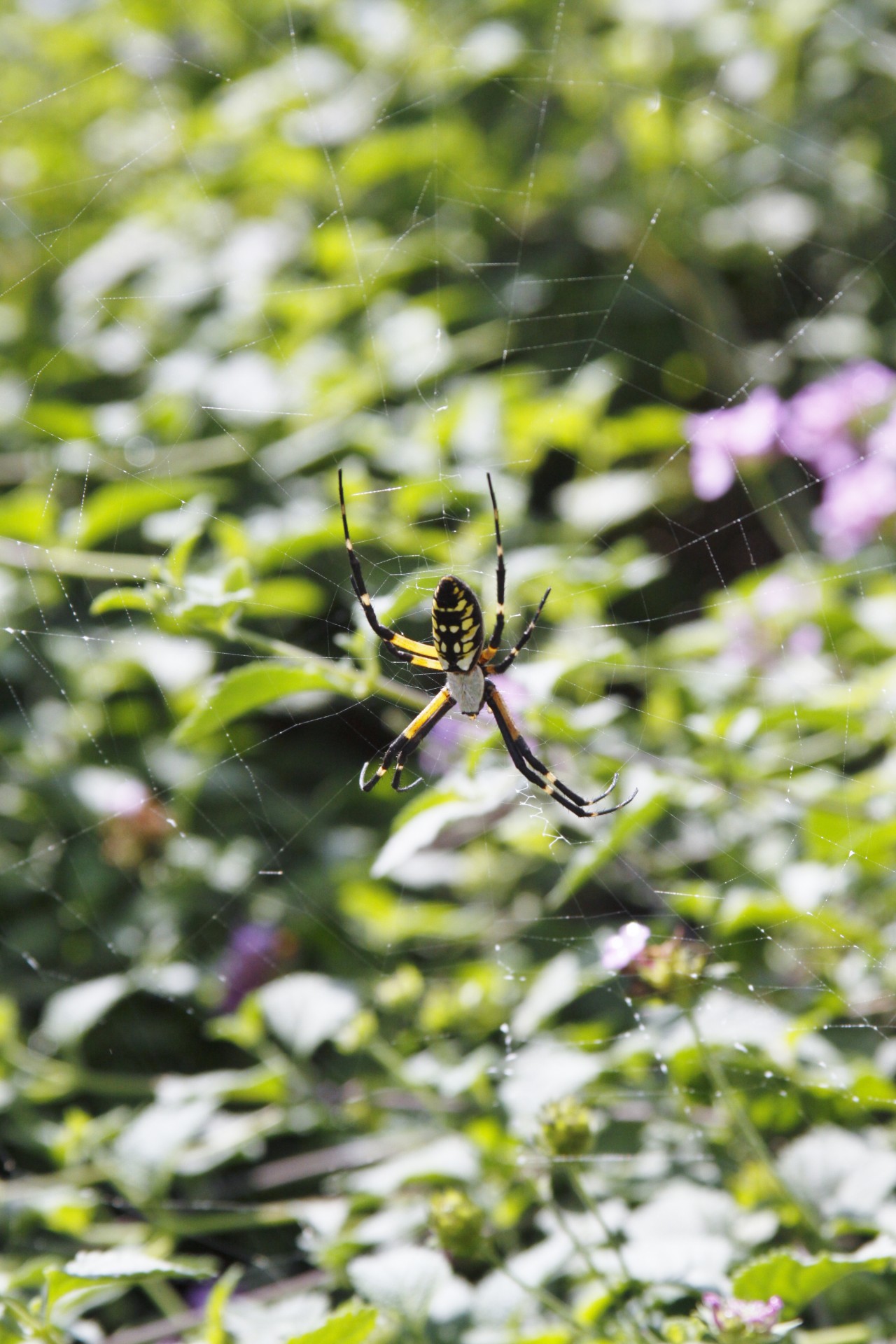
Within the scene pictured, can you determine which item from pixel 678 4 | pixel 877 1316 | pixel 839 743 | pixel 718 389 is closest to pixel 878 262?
pixel 718 389

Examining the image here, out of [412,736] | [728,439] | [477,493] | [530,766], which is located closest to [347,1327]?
[530,766]

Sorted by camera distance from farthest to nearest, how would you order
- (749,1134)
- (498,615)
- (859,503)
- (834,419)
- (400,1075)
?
(834,419), (859,503), (498,615), (400,1075), (749,1134)

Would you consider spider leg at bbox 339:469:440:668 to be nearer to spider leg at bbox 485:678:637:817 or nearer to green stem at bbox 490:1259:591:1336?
spider leg at bbox 485:678:637:817

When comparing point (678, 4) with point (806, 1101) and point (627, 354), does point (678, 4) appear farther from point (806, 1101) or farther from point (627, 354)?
point (806, 1101)

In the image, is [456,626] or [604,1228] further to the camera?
[456,626]

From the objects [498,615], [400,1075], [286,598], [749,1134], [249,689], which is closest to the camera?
[749,1134]

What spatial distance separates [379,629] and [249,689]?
0.39 metres

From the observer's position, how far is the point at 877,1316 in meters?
1.58

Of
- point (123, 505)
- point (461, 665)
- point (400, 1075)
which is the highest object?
point (123, 505)

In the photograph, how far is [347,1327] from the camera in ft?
4.34

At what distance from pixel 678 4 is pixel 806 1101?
303cm

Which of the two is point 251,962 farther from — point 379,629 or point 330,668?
point 330,668

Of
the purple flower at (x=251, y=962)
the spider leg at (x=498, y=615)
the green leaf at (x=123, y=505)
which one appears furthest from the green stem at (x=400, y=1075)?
the green leaf at (x=123, y=505)

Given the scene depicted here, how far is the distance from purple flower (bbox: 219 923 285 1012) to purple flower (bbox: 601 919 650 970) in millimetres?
1039
